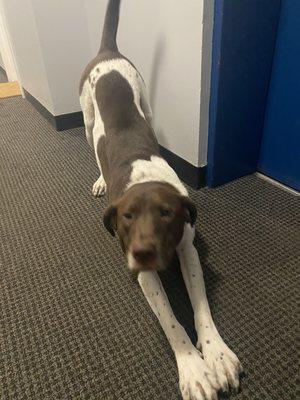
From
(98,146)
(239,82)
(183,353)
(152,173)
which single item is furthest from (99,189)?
(183,353)

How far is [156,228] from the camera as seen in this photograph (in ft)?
3.75

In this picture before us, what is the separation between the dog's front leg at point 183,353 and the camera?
3.69 ft

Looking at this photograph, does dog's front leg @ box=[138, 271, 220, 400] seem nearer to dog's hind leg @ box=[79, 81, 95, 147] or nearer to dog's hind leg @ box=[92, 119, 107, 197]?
dog's hind leg @ box=[92, 119, 107, 197]

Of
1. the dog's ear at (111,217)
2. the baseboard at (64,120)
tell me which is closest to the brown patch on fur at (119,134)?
the dog's ear at (111,217)

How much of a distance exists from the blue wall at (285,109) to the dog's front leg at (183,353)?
1245 mm

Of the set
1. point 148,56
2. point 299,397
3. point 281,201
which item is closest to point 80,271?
point 299,397

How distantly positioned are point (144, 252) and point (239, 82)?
1.34 meters

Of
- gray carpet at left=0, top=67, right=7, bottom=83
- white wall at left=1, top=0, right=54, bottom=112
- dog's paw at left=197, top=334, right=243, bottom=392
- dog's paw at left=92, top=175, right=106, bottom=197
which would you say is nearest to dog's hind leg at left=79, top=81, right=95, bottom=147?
dog's paw at left=92, top=175, right=106, bottom=197

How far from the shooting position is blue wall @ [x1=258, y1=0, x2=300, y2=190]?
1851mm

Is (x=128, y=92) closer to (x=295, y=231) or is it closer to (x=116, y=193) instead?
(x=116, y=193)

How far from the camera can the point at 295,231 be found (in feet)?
6.07

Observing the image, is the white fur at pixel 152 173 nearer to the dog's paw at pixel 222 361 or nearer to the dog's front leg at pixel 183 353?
the dog's front leg at pixel 183 353

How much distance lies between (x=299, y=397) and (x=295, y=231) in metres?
0.92

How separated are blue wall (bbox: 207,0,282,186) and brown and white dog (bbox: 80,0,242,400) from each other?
0.47m
